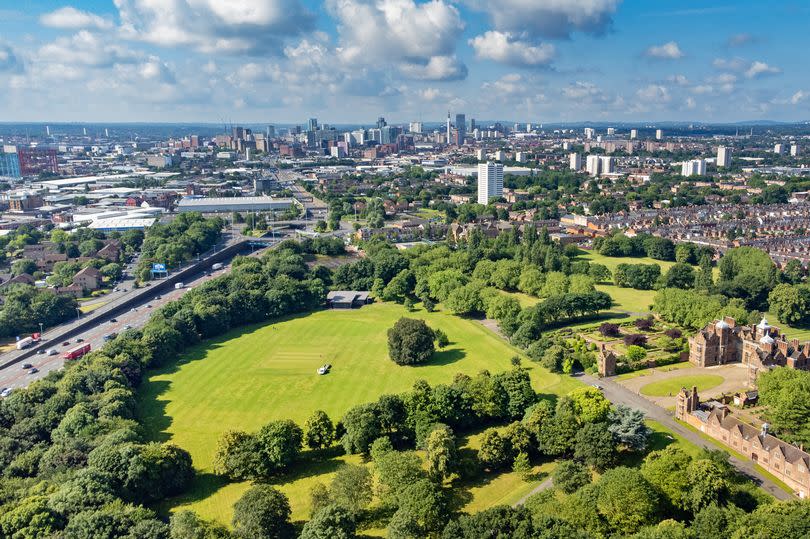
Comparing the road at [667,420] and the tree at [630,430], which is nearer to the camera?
the road at [667,420]

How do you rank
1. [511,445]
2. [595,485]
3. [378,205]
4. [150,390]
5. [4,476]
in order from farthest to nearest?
[378,205] < [150,390] < [511,445] < [4,476] < [595,485]

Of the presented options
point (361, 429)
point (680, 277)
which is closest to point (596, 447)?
point (361, 429)

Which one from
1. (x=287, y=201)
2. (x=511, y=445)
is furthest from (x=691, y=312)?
(x=287, y=201)

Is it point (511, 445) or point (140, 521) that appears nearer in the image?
point (140, 521)

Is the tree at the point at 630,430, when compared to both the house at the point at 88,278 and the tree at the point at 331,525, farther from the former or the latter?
the house at the point at 88,278

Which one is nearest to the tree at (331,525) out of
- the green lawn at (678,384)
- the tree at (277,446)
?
the tree at (277,446)

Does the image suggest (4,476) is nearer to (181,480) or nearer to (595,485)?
(181,480)
